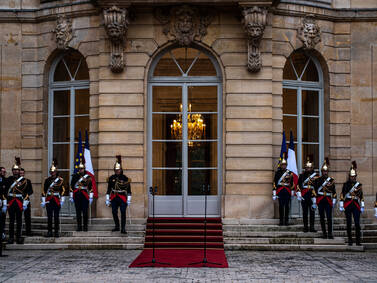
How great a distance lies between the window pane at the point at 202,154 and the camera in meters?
17.0

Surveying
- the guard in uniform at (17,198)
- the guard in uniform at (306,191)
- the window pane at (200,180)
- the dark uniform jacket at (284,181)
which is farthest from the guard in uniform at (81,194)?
the guard in uniform at (306,191)

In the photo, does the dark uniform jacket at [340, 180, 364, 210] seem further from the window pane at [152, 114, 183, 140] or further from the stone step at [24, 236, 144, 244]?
the stone step at [24, 236, 144, 244]

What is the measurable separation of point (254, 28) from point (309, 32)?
209 cm

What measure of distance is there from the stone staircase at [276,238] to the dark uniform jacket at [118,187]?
8.38 feet

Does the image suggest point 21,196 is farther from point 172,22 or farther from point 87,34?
point 172,22

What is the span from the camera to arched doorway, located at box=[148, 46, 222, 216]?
55.5ft

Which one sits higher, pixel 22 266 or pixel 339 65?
pixel 339 65

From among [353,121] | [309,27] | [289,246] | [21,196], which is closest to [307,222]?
[289,246]

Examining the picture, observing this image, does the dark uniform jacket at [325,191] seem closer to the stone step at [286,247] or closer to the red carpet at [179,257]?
the stone step at [286,247]

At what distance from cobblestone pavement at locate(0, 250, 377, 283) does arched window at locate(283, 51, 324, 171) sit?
418cm

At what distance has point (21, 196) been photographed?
15516 mm

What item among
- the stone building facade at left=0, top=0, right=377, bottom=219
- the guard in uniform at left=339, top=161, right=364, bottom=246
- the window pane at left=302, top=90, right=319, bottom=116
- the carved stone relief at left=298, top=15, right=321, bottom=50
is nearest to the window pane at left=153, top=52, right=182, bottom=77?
the stone building facade at left=0, top=0, right=377, bottom=219

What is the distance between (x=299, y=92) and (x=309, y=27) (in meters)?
1.78

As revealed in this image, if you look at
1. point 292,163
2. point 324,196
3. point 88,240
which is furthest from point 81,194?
point 324,196
